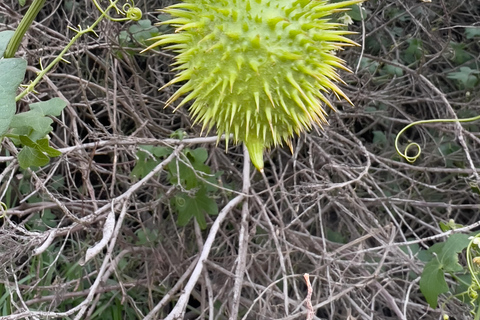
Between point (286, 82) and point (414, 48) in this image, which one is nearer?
point (286, 82)

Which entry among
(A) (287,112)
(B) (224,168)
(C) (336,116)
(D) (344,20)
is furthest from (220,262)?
(A) (287,112)

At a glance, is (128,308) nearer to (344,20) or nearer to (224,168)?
(224,168)

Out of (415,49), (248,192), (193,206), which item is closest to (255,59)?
(248,192)

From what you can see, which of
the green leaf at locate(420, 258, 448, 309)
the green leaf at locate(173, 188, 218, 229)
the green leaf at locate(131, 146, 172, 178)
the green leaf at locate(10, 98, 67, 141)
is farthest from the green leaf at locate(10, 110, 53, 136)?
the green leaf at locate(420, 258, 448, 309)

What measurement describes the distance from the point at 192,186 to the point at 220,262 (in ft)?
1.75

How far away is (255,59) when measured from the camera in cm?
98

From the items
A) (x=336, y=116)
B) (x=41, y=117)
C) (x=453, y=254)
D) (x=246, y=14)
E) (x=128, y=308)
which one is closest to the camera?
(x=246, y=14)

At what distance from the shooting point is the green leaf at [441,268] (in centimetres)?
154

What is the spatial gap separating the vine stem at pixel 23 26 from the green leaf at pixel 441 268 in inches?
55.4

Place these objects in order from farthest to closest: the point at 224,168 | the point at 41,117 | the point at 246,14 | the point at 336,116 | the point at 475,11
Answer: the point at 475,11, the point at 224,168, the point at 336,116, the point at 41,117, the point at 246,14

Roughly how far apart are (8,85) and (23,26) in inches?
5.0

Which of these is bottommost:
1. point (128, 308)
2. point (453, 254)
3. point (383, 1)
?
point (128, 308)

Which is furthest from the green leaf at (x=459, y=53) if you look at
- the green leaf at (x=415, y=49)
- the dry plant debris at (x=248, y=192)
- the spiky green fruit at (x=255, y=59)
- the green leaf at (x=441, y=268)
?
the spiky green fruit at (x=255, y=59)

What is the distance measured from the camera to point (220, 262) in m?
2.20
